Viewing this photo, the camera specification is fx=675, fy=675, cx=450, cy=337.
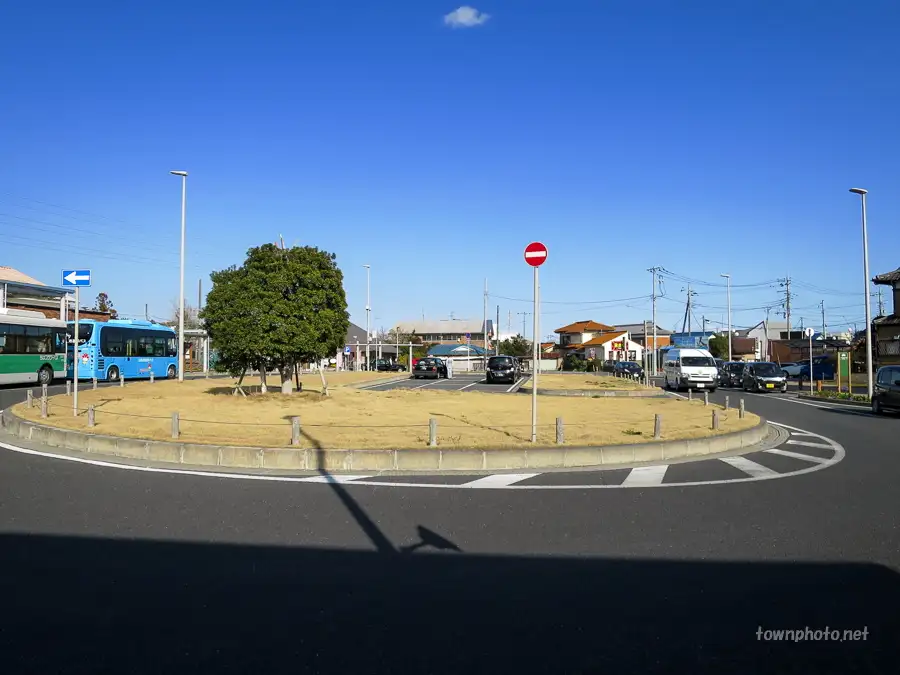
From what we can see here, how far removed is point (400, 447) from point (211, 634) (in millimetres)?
7656

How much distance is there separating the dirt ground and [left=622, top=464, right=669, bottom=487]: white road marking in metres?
1.64

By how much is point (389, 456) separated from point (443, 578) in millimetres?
5662

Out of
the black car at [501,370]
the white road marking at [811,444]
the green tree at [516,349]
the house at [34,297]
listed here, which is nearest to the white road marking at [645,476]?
the white road marking at [811,444]

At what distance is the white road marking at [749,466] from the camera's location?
1096cm

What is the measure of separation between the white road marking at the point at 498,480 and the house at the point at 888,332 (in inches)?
1540

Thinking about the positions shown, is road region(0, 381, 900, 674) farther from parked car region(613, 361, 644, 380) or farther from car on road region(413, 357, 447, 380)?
parked car region(613, 361, 644, 380)

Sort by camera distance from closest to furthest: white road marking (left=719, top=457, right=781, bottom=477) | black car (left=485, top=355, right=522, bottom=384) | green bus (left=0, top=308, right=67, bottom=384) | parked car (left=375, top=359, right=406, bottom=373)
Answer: white road marking (left=719, top=457, right=781, bottom=477), green bus (left=0, top=308, right=67, bottom=384), black car (left=485, top=355, right=522, bottom=384), parked car (left=375, top=359, right=406, bottom=373)

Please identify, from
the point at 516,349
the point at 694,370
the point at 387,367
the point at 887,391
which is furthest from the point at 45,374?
the point at 516,349

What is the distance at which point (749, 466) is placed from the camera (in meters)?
11.7

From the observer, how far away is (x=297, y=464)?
37.0 ft

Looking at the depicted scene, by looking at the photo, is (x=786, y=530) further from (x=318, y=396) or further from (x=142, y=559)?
(x=318, y=396)

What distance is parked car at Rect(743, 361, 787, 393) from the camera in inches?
1464

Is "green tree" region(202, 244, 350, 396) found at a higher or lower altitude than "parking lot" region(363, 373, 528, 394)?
higher

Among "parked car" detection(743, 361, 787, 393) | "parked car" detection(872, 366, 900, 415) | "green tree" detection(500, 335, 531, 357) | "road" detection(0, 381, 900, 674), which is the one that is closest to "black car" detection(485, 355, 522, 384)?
"parked car" detection(743, 361, 787, 393)
